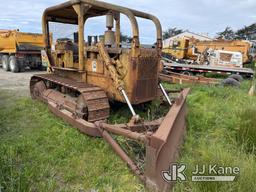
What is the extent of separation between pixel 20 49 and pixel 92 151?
12040 mm

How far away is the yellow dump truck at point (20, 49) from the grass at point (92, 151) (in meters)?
9.24

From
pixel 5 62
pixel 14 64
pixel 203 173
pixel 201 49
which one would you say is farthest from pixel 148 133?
pixel 201 49

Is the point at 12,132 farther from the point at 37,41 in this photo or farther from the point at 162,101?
the point at 37,41

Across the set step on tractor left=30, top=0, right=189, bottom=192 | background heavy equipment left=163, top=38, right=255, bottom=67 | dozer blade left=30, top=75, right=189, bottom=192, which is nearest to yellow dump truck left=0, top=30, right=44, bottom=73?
background heavy equipment left=163, top=38, right=255, bottom=67

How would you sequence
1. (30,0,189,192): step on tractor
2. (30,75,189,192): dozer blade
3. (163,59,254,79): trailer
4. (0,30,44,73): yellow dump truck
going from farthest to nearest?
(0,30,44,73): yellow dump truck, (163,59,254,79): trailer, (30,0,189,192): step on tractor, (30,75,189,192): dozer blade

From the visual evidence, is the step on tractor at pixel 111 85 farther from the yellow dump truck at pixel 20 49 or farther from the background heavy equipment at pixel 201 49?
the background heavy equipment at pixel 201 49

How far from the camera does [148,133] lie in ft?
8.44

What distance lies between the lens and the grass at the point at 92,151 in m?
2.57

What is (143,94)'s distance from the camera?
439cm

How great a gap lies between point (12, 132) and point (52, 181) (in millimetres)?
1990

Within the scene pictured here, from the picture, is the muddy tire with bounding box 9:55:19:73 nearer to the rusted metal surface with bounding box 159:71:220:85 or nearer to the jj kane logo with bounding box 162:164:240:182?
the rusted metal surface with bounding box 159:71:220:85

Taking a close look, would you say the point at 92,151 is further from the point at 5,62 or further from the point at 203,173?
the point at 5,62

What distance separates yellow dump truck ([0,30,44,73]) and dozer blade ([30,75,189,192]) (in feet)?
32.2

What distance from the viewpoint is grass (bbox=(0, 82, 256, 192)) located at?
101 inches
